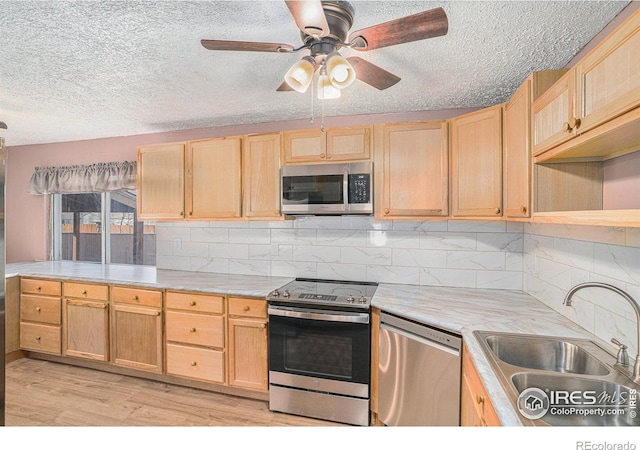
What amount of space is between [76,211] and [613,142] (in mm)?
4900

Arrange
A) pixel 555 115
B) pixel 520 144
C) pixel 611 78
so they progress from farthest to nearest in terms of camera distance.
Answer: pixel 520 144, pixel 555 115, pixel 611 78

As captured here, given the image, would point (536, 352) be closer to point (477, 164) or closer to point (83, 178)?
point (477, 164)

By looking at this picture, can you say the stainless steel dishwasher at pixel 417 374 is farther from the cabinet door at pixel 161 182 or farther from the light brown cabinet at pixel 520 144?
the cabinet door at pixel 161 182

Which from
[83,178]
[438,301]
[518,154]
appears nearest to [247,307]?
[438,301]

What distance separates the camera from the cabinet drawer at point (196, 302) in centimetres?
246

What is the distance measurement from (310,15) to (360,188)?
145cm

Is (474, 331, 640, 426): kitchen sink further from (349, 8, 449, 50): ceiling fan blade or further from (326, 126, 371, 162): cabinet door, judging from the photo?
(326, 126, 371, 162): cabinet door

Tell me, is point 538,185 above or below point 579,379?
above

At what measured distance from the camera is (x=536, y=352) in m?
1.47

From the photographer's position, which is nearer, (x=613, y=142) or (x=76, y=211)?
(x=613, y=142)
